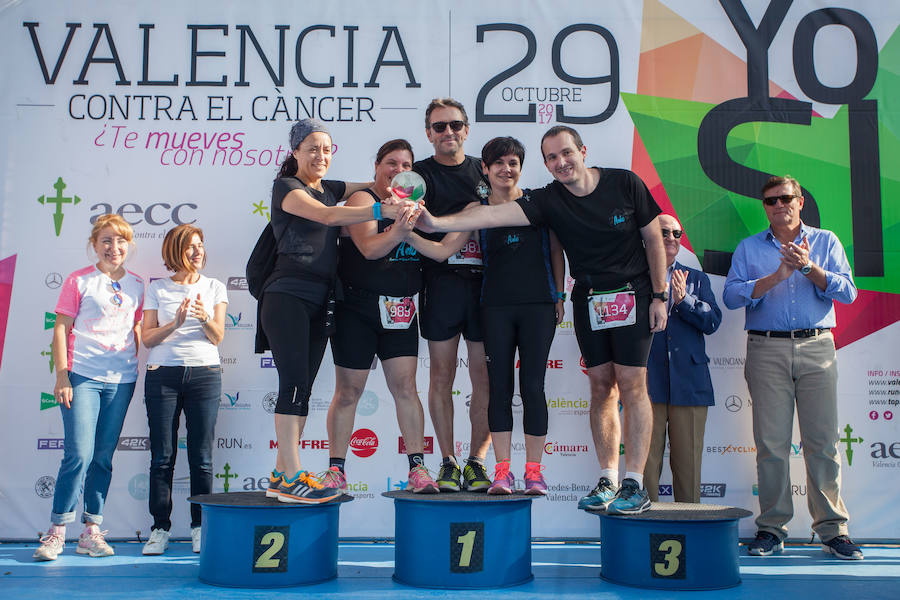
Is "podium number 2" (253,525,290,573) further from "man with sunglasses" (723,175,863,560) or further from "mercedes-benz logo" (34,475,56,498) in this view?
"man with sunglasses" (723,175,863,560)

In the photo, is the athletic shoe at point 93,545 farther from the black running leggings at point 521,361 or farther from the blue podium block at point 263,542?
the black running leggings at point 521,361

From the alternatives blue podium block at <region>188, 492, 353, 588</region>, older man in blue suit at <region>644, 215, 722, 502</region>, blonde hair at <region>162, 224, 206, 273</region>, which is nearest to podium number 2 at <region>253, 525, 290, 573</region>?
blue podium block at <region>188, 492, 353, 588</region>

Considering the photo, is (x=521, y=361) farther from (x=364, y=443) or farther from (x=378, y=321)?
(x=364, y=443)

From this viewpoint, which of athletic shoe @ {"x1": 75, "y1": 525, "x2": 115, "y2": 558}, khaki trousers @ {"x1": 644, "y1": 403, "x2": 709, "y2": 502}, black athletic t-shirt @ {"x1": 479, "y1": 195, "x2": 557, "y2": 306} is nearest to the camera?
black athletic t-shirt @ {"x1": 479, "y1": 195, "x2": 557, "y2": 306}

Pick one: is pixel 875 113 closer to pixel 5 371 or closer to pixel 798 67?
pixel 798 67

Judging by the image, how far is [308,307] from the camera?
3.05 metres

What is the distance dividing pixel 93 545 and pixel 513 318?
2.50 meters

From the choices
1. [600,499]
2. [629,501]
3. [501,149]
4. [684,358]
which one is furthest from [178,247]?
[684,358]

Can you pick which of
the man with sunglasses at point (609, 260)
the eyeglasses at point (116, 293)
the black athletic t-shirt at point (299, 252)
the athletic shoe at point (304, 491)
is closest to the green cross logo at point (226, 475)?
the eyeglasses at point (116, 293)

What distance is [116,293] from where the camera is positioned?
12.8 feet

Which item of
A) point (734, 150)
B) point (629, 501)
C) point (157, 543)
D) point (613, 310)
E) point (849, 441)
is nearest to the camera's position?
point (629, 501)

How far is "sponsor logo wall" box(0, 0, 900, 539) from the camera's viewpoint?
4273 millimetres

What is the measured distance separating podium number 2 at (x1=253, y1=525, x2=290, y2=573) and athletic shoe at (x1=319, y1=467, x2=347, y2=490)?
0.78 feet

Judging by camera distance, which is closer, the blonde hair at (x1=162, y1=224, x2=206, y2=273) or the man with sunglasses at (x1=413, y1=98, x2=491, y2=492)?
the man with sunglasses at (x1=413, y1=98, x2=491, y2=492)
